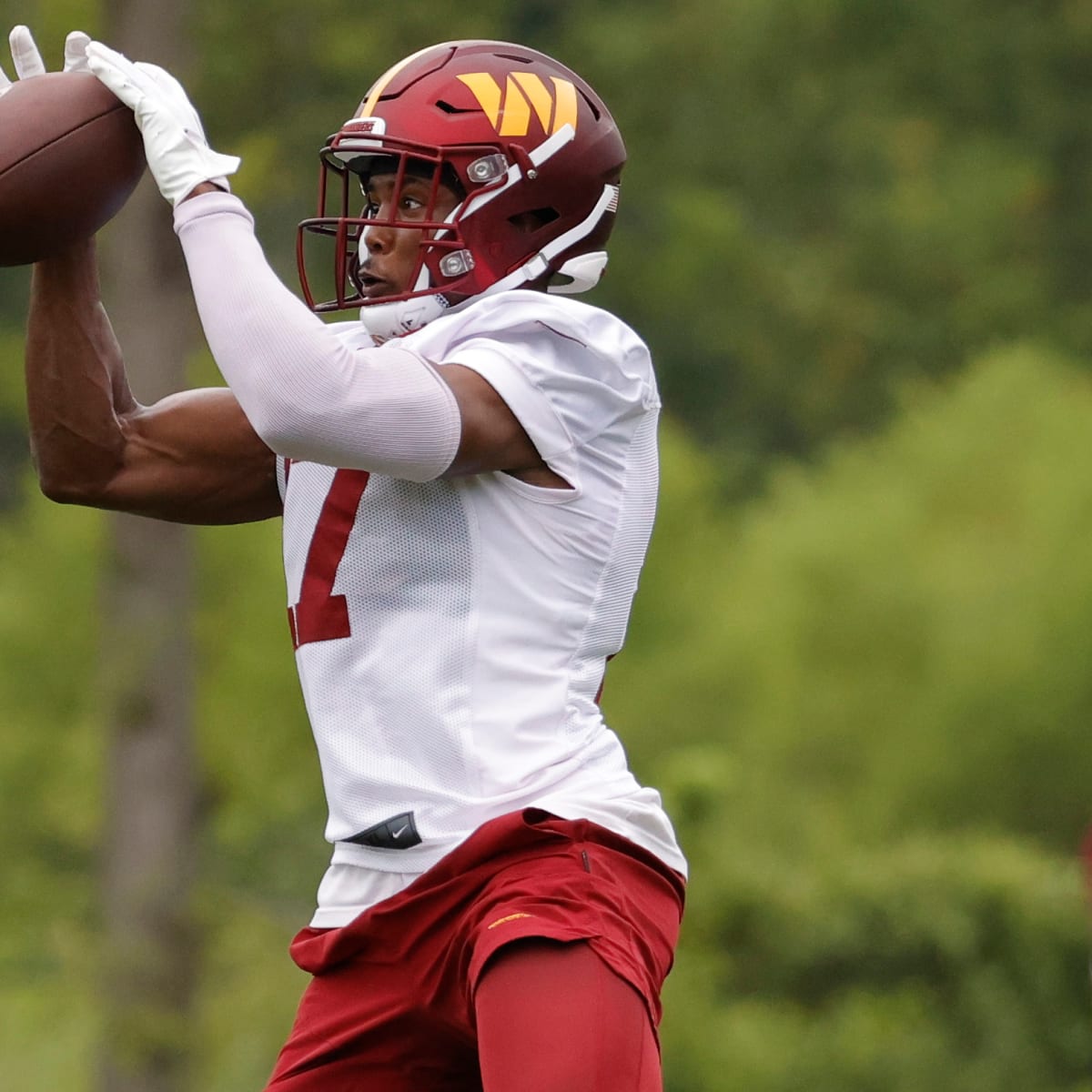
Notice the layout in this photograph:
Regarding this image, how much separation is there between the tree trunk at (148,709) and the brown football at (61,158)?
4185 millimetres

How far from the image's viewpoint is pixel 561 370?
117 inches

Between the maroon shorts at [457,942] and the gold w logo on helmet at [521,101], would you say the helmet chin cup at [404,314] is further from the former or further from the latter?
the maroon shorts at [457,942]

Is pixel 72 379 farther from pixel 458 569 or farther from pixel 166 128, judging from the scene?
pixel 458 569

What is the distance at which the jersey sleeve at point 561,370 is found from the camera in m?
2.95

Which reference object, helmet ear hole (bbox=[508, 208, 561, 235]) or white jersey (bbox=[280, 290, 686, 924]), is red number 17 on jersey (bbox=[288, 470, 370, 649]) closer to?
white jersey (bbox=[280, 290, 686, 924])

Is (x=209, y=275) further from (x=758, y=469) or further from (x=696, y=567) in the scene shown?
(x=758, y=469)

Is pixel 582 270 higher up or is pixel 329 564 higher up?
pixel 582 270

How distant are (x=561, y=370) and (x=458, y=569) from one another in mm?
289

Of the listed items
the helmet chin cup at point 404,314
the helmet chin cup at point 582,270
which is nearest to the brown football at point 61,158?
the helmet chin cup at point 404,314

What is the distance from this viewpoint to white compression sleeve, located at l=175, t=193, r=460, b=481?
9.18 ft

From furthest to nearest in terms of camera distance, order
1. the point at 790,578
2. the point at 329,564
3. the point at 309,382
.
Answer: the point at 790,578 → the point at 329,564 → the point at 309,382

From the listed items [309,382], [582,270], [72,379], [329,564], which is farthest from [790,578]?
[309,382]

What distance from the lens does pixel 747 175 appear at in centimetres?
1812

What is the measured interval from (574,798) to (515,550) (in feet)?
1.08
